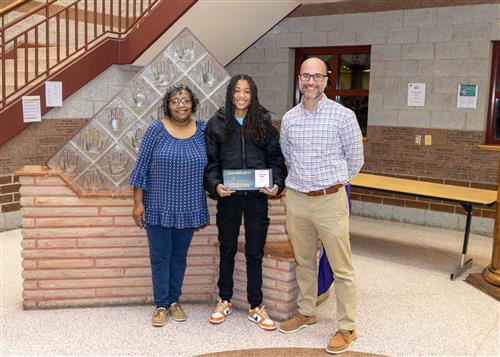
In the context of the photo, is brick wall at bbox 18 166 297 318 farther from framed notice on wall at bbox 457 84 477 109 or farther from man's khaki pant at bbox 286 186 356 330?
framed notice on wall at bbox 457 84 477 109

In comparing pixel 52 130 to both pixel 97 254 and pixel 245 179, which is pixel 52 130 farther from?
pixel 245 179

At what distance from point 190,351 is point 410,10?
4.72m

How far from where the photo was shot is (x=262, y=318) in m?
3.16

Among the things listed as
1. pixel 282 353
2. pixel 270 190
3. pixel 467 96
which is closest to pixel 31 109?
pixel 270 190

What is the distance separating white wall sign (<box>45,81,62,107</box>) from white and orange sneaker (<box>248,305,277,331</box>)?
11.2ft

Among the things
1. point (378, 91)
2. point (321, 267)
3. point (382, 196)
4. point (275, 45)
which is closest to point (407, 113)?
point (378, 91)

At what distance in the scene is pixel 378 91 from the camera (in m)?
6.22

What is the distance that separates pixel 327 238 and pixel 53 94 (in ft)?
12.4

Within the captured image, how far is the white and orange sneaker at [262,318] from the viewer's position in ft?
10.3

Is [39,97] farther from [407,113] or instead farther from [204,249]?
[407,113]

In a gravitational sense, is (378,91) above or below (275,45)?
below

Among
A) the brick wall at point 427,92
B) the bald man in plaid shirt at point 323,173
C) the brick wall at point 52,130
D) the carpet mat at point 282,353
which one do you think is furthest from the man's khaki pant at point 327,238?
the brick wall at point 427,92

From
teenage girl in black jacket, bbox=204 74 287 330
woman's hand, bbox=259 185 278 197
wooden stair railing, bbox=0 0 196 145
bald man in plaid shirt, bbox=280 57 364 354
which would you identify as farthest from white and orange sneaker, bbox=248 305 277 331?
wooden stair railing, bbox=0 0 196 145

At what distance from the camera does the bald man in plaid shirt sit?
2.75 m
